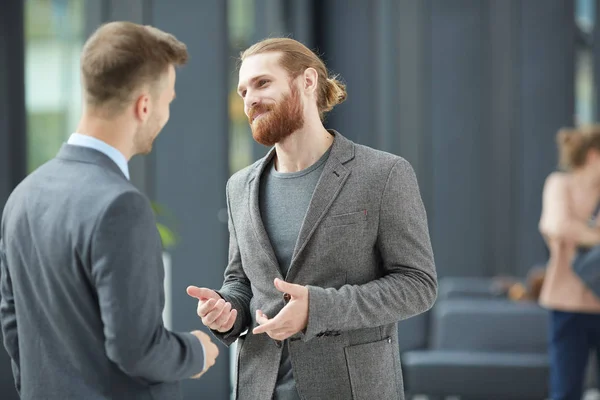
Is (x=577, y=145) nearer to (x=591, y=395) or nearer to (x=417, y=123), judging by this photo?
(x=591, y=395)

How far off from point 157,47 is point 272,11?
4.69 metres

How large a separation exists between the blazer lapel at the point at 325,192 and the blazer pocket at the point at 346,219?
0.7 inches

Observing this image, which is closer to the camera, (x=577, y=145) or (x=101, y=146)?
(x=101, y=146)

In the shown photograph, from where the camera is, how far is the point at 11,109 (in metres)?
3.32

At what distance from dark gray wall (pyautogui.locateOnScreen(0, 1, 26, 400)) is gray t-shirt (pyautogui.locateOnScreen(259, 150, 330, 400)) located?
4.85 ft

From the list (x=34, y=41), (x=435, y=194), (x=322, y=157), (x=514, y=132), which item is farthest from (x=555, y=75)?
(x=322, y=157)

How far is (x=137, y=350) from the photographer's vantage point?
1723 mm

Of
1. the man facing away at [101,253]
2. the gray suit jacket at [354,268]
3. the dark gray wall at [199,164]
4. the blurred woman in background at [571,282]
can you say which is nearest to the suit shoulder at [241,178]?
the gray suit jacket at [354,268]

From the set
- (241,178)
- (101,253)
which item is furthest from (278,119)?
(101,253)

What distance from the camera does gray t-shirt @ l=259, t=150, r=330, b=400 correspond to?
6.77 ft

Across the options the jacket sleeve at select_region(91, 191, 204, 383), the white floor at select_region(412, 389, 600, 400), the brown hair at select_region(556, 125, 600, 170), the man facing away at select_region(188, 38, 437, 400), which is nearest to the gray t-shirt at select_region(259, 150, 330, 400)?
the man facing away at select_region(188, 38, 437, 400)

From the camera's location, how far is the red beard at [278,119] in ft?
6.69

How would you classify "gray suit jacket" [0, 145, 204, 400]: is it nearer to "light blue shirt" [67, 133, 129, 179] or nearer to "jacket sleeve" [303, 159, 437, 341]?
"light blue shirt" [67, 133, 129, 179]

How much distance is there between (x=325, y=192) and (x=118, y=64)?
0.54 meters
